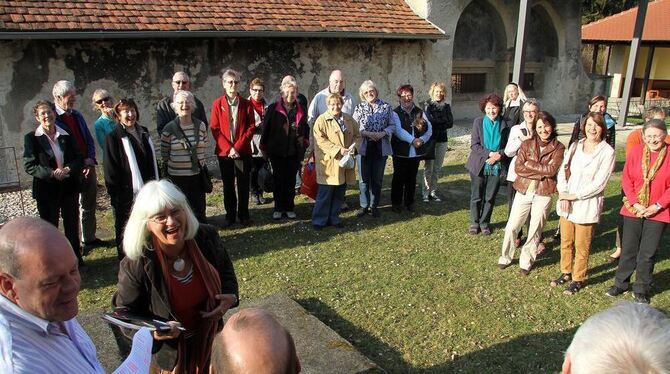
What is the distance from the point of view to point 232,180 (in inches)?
272

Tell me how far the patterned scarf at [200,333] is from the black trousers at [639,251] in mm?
4067

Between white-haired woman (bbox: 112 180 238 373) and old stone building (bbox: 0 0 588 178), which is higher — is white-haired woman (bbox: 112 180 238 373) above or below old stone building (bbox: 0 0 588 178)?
below

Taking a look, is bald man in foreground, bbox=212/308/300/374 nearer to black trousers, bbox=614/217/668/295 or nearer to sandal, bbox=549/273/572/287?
sandal, bbox=549/273/572/287

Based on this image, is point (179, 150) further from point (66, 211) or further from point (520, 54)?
point (520, 54)

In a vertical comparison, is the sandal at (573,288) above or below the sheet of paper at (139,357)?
below

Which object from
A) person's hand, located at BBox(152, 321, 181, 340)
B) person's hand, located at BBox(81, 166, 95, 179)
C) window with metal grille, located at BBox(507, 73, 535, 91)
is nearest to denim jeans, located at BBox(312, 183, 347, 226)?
person's hand, located at BBox(81, 166, 95, 179)

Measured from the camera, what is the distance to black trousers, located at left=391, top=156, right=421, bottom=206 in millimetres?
7407

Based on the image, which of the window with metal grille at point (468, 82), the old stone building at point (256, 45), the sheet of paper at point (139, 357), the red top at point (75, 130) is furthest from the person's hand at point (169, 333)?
the window with metal grille at point (468, 82)

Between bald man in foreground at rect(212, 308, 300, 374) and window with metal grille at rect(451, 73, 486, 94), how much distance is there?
16.0 meters

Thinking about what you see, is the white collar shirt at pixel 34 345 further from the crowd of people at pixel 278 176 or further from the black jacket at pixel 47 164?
the black jacket at pixel 47 164

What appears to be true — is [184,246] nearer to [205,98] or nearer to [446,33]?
[205,98]

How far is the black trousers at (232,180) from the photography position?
6829mm

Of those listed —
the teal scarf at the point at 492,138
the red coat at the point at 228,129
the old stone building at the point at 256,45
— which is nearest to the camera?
the teal scarf at the point at 492,138

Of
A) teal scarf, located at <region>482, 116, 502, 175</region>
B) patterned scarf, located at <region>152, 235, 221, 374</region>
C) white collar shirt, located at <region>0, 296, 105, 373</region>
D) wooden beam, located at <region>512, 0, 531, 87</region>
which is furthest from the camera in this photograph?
wooden beam, located at <region>512, 0, 531, 87</region>
